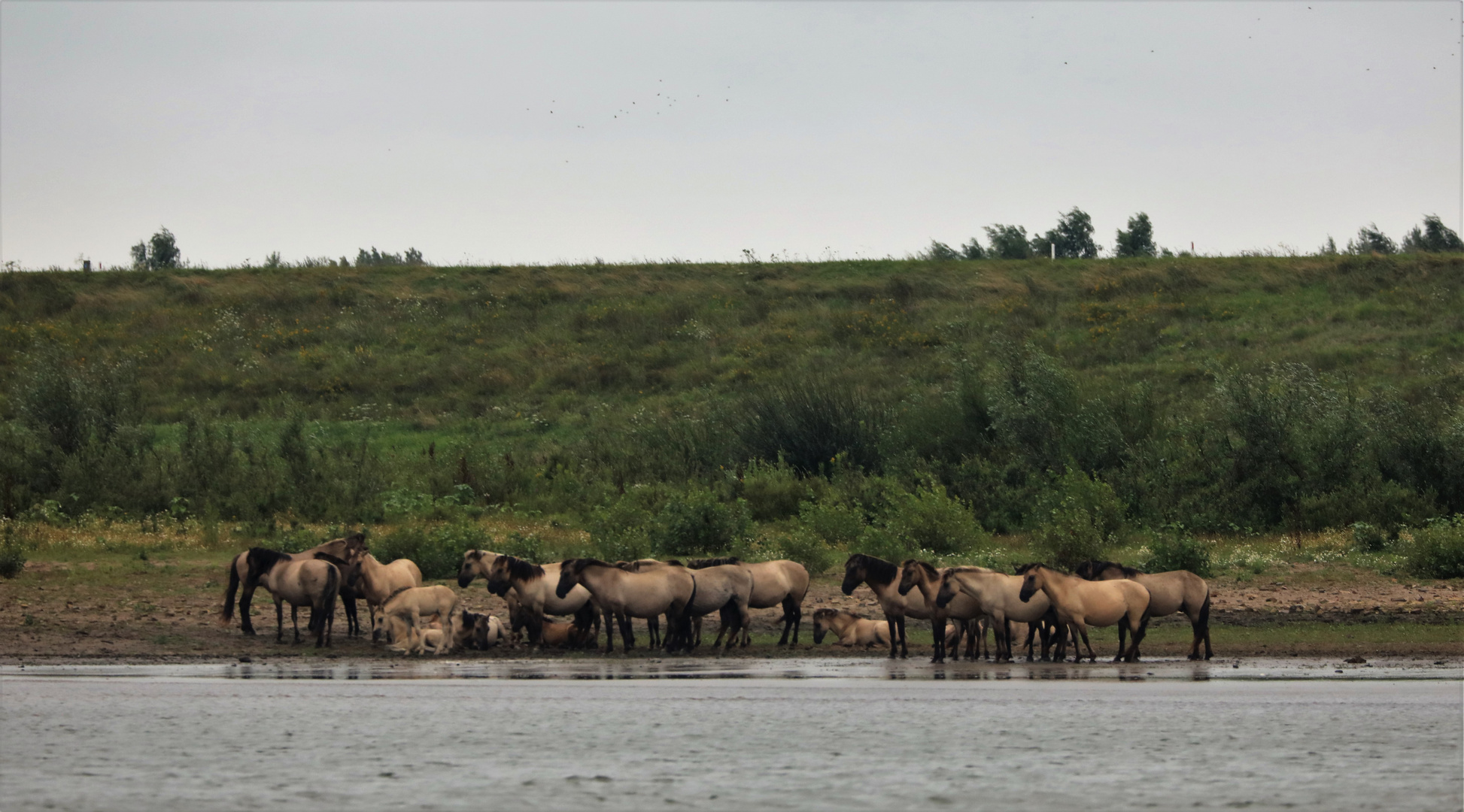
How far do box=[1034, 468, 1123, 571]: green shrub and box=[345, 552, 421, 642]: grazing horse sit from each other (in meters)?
11.2

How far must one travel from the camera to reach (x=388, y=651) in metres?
18.4

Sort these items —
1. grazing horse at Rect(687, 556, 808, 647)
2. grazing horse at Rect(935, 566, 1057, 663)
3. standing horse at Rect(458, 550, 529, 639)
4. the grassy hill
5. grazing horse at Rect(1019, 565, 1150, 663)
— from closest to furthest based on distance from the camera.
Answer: grazing horse at Rect(1019, 565, 1150, 663)
grazing horse at Rect(935, 566, 1057, 663)
standing horse at Rect(458, 550, 529, 639)
grazing horse at Rect(687, 556, 808, 647)
the grassy hill

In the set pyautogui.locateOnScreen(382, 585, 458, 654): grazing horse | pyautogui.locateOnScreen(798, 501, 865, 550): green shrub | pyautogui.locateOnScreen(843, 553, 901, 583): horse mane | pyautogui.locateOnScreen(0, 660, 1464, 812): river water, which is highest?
pyautogui.locateOnScreen(798, 501, 865, 550): green shrub

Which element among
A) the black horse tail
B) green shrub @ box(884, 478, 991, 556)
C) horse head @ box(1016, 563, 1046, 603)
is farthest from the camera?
green shrub @ box(884, 478, 991, 556)

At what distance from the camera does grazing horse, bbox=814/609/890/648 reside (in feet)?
63.6

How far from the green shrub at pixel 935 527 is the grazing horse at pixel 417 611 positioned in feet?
36.9

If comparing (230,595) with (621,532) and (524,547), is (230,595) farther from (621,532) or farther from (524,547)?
(621,532)

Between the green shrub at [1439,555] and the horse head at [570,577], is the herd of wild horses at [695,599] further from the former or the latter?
the green shrub at [1439,555]

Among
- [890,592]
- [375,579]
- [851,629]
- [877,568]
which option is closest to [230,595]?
[375,579]

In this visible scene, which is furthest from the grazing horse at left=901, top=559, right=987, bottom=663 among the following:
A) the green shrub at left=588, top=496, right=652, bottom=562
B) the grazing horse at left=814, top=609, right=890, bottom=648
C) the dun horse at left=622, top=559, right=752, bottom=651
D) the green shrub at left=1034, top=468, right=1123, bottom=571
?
the green shrub at left=588, top=496, right=652, bottom=562

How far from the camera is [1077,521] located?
2542 centimetres

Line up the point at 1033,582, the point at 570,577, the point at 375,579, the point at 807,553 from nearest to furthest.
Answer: the point at 1033,582 < the point at 570,577 < the point at 375,579 < the point at 807,553

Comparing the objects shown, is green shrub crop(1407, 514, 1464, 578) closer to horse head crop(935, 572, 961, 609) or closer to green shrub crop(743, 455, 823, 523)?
horse head crop(935, 572, 961, 609)

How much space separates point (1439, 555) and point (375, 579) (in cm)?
1703
